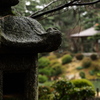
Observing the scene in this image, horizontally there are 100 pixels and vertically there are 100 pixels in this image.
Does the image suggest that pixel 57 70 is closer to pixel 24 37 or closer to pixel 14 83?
pixel 14 83

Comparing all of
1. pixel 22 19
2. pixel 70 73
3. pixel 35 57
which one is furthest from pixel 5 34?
pixel 70 73

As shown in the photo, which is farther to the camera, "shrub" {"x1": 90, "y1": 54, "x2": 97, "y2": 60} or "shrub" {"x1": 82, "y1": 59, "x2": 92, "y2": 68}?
"shrub" {"x1": 90, "y1": 54, "x2": 97, "y2": 60}

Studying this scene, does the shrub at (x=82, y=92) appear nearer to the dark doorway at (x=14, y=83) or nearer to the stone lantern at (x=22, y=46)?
the dark doorway at (x=14, y=83)

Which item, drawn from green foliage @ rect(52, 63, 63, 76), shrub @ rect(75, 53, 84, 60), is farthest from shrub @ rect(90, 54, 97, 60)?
green foliage @ rect(52, 63, 63, 76)

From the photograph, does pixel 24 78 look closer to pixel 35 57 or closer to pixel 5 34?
pixel 35 57

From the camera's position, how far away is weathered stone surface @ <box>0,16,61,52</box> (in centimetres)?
223

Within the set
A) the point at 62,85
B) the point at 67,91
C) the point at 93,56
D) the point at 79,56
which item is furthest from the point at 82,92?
the point at 79,56

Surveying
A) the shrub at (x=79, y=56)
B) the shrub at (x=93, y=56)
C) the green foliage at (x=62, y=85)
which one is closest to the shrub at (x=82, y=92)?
the green foliage at (x=62, y=85)

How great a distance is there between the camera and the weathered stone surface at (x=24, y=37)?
2.23 meters

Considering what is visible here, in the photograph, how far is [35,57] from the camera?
8.93 ft

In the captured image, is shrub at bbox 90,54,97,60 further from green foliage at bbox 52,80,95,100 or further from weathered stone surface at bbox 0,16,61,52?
weathered stone surface at bbox 0,16,61,52

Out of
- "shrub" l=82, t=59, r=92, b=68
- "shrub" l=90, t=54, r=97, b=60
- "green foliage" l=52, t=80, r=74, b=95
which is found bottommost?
"green foliage" l=52, t=80, r=74, b=95

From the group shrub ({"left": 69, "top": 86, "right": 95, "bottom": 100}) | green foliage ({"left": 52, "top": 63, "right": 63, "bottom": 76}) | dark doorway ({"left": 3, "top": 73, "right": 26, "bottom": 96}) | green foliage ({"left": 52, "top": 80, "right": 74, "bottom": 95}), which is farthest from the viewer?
green foliage ({"left": 52, "top": 63, "right": 63, "bottom": 76})

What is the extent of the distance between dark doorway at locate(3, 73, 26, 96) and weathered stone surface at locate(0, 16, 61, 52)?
0.76 metres
